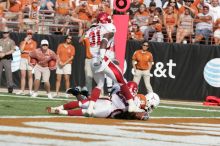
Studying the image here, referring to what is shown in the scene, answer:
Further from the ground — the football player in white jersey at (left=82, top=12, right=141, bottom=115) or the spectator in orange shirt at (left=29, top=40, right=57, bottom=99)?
the football player in white jersey at (left=82, top=12, right=141, bottom=115)

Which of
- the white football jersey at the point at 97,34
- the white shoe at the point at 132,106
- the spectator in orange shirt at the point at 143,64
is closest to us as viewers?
the white shoe at the point at 132,106

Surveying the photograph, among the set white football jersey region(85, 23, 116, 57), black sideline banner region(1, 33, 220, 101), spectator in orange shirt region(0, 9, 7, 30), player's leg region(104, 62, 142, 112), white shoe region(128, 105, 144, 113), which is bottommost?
black sideline banner region(1, 33, 220, 101)

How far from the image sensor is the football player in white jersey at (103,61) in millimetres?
13383

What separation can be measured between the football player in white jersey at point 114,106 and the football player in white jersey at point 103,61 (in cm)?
11

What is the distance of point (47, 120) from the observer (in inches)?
475

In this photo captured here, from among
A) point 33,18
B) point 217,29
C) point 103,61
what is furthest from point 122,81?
point 33,18

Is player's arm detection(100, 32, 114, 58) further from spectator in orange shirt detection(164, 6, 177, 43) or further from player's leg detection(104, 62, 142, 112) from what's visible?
spectator in orange shirt detection(164, 6, 177, 43)

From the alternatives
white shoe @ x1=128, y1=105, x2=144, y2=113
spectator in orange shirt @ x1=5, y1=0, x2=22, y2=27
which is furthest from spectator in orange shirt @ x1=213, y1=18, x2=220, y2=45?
white shoe @ x1=128, y1=105, x2=144, y2=113

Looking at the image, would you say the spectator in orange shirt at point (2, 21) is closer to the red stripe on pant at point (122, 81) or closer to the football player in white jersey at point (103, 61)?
the football player in white jersey at point (103, 61)

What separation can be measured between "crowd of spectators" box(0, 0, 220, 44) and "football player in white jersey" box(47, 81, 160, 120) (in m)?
11.8

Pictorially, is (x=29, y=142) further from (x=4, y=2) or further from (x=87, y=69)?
(x=4, y=2)

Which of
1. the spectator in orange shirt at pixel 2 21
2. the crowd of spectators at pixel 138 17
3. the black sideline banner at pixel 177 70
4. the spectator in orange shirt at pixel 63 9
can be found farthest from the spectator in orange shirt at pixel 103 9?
the spectator in orange shirt at pixel 2 21

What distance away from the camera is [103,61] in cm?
1377

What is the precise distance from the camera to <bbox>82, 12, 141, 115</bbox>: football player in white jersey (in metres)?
13.4
